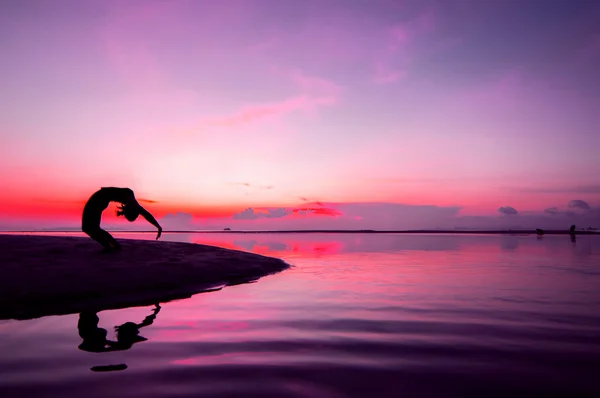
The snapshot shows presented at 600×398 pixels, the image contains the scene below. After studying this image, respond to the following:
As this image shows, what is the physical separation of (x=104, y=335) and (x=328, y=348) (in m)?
5.38

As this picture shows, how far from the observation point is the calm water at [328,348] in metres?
5.93

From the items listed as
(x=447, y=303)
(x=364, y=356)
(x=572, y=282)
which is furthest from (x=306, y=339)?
(x=572, y=282)

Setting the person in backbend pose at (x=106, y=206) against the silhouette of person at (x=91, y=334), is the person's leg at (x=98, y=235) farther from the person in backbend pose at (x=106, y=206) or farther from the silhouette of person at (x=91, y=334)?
the silhouette of person at (x=91, y=334)

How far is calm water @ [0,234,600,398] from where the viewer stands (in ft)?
19.5

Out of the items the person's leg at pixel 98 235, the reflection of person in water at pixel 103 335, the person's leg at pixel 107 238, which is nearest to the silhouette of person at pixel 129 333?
the reflection of person in water at pixel 103 335

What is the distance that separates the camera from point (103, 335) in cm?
893

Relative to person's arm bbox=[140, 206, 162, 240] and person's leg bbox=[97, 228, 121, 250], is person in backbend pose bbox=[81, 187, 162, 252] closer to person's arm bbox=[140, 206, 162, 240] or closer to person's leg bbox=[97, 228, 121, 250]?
person's arm bbox=[140, 206, 162, 240]

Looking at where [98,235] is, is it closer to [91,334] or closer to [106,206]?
[106,206]

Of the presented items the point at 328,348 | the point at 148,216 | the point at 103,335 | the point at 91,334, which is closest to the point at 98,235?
the point at 148,216

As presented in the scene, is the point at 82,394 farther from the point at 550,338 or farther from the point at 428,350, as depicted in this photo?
the point at 550,338

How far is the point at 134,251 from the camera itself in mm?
19703

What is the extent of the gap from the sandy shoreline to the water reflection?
1.85m

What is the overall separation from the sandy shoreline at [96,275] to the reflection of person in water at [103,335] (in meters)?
1.89

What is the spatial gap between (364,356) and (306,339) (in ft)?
5.78
